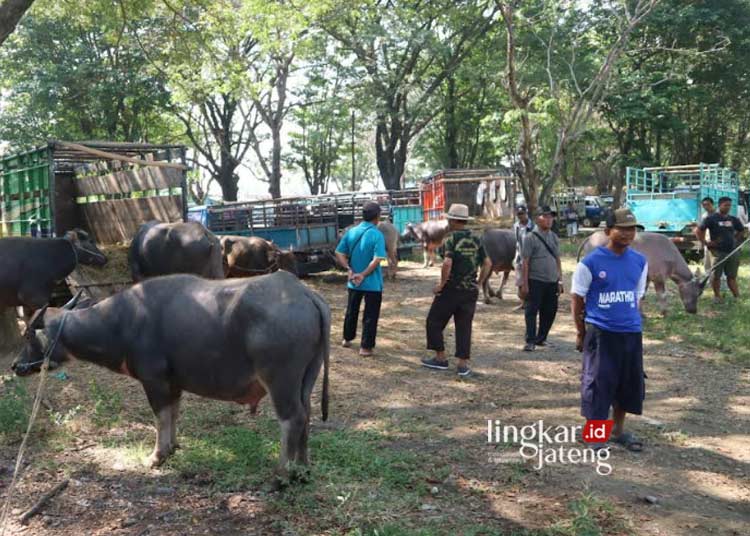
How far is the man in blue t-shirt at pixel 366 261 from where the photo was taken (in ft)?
24.6

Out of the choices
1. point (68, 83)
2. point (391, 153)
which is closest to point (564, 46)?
point (391, 153)

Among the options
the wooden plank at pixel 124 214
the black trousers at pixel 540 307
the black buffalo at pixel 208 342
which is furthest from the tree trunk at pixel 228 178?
the black buffalo at pixel 208 342

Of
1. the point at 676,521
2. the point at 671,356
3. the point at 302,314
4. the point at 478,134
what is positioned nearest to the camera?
the point at 676,521

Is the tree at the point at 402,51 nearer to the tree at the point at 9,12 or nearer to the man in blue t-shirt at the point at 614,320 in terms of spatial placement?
the tree at the point at 9,12

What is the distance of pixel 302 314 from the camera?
161 inches

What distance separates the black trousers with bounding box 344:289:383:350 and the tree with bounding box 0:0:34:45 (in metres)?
4.26

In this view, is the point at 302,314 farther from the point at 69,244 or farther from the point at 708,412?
the point at 69,244

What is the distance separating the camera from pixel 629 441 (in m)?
4.96

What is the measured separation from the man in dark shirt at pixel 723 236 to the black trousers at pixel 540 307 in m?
3.90

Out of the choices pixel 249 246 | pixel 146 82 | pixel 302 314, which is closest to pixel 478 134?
pixel 146 82

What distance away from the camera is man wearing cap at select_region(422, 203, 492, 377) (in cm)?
686

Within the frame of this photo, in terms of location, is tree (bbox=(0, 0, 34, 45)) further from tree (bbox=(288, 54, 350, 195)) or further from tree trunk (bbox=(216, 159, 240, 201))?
tree trunk (bbox=(216, 159, 240, 201))

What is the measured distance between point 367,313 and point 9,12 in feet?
15.3

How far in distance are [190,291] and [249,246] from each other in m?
7.67
